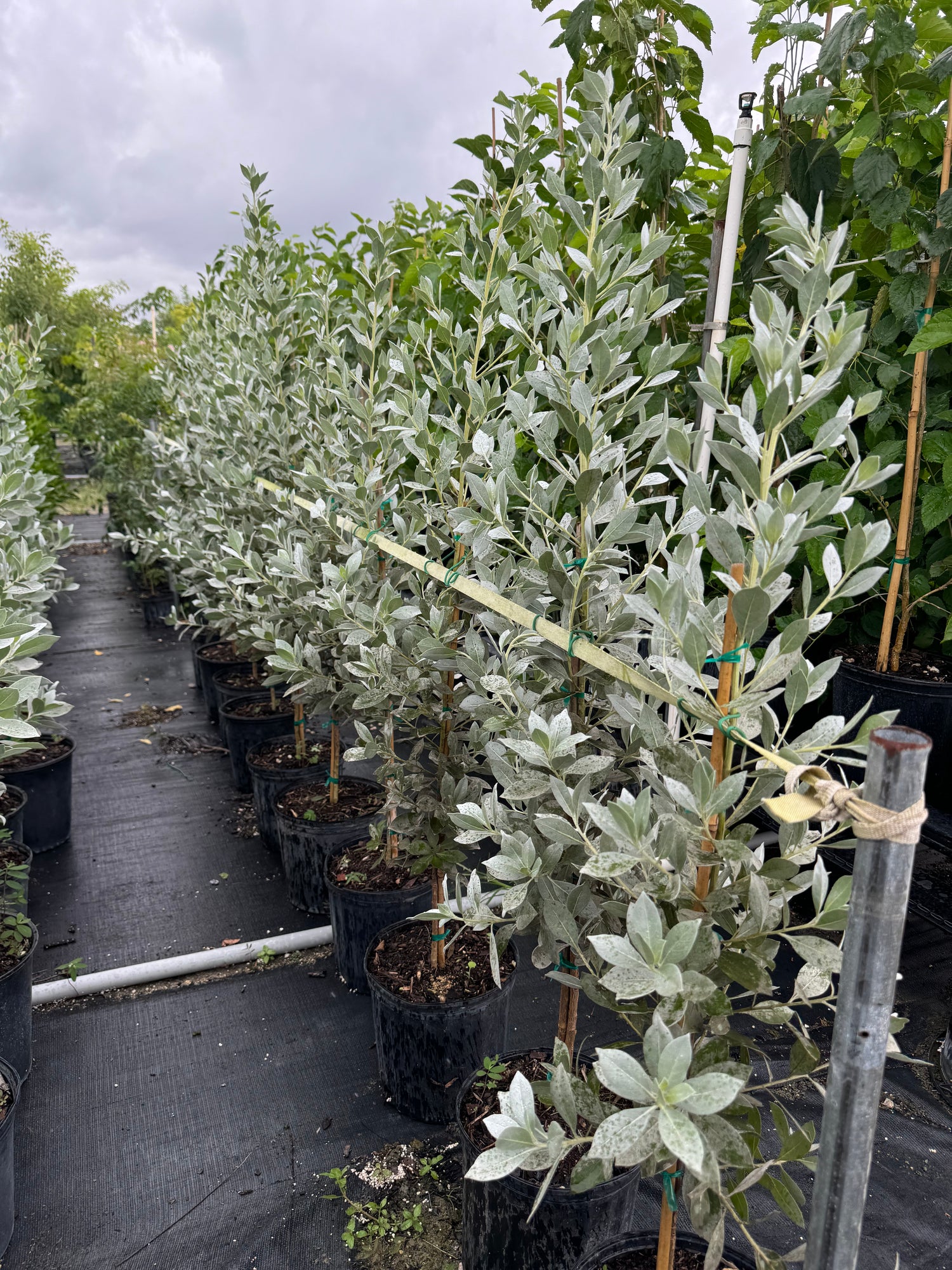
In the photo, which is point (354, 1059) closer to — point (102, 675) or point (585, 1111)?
point (585, 1111)

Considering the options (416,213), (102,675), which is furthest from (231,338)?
(102,675)

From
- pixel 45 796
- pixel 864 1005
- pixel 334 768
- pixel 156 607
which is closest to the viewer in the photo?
pixel 864 1005

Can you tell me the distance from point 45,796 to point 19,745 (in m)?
1.76

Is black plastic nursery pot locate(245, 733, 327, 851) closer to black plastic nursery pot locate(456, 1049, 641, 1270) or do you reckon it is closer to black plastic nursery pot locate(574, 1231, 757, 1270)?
black plastic nursery pot locate(456, 1049, 641, 1270)

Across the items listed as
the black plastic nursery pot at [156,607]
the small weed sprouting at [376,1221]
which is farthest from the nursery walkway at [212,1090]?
the black plastic nursery pot at [156,607]

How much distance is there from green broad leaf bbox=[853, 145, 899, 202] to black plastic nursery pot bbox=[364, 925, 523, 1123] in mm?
2154

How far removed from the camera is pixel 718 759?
1.06 meters

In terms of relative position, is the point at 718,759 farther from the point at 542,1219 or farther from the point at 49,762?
the point at 49,762

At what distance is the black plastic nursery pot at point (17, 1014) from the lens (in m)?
2.07

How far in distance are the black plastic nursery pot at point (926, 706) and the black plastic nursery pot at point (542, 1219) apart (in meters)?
1.51

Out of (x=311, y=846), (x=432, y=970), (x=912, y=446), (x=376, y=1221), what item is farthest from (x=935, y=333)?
(x=376, y=1221)

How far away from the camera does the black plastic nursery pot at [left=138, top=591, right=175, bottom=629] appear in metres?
6.98

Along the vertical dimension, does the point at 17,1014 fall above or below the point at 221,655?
below

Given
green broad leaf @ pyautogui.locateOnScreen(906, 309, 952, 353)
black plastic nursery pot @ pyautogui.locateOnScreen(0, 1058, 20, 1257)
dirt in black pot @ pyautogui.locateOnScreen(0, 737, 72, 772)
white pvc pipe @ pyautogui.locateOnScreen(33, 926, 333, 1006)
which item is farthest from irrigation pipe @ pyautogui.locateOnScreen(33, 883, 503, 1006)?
green broad leaf @ pyautogui.locateOnScreen(906, 309, 952, 353)
